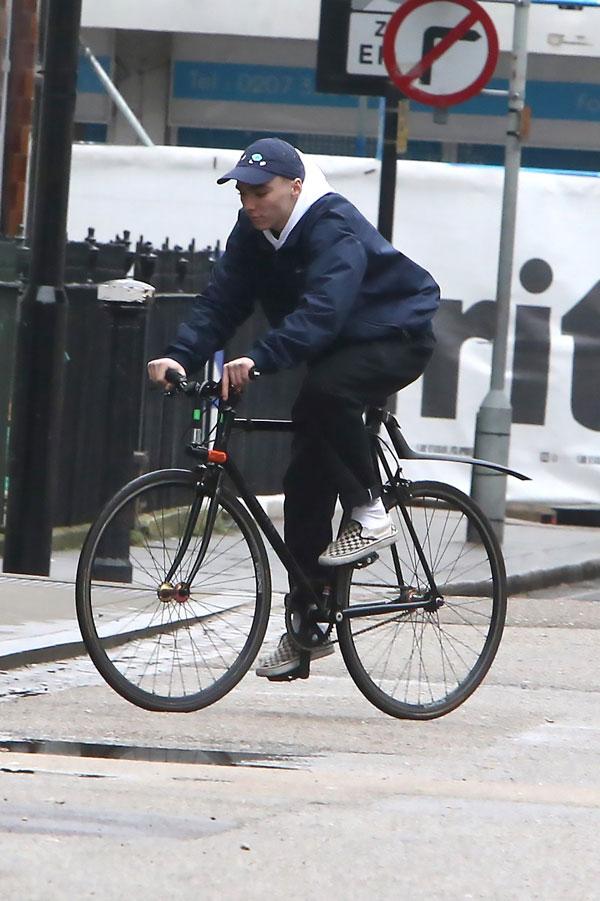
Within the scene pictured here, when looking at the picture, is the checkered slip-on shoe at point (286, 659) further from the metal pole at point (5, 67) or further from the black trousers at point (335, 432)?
the metal pole at point (5, 67)

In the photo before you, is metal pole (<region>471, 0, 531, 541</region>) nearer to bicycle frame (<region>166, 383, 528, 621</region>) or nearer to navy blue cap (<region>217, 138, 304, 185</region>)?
bicycle frame (<region>166, 383, 528, 621</region>)

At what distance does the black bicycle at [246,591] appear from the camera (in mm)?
6125

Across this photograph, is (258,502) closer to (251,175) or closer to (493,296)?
(251,175)

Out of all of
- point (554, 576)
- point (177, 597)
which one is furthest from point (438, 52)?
point (177, 597)

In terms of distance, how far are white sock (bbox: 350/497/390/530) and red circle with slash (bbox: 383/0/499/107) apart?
15.8ft

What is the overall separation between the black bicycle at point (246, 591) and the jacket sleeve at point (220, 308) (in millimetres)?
164

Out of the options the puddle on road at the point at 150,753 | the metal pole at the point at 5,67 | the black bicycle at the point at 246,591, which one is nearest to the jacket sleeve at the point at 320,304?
the black bicycle at the point at 246,591

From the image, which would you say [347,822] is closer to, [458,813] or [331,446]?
[458,813]

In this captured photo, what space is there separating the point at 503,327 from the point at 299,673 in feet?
16.8

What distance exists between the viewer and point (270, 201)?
607cm

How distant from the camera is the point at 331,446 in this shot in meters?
6.22

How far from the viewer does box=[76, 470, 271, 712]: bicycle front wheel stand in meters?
6.08

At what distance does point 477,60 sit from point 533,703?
16.5ft

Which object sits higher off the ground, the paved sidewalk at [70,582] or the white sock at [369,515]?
the white sock at [369,515]
